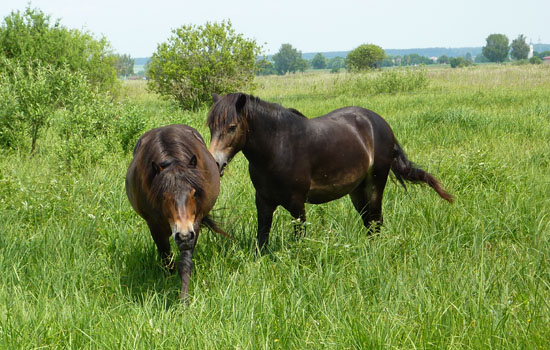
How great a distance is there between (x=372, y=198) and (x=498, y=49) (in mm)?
176300

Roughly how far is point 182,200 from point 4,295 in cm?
133

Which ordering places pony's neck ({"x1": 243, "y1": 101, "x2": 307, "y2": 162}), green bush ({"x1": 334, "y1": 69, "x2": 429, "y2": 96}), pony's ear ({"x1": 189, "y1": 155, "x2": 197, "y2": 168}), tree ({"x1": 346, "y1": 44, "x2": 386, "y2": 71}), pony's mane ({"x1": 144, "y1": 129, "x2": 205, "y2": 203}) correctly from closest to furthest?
pony's mane ({"x1": 144, "y1": 129, "x2": 205, "y2": 203}), pony's ear ({"x1": 189, "y1": 155, "x2": 197, "y2": 168}), pony's neck ({"x1": 243, "y1": 101, "x2": 307, "y2": 162}), green bush ({"x1": 334, "y1": 69, "x2": 429, "y2": 96}), tree ({"x1": 346, "y1": 44, "x2": 386, "y2": 71})

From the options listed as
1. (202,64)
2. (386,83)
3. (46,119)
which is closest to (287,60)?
(386,83)

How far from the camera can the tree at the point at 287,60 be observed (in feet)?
535

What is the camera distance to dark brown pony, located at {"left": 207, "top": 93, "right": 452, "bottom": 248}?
12.5 feet

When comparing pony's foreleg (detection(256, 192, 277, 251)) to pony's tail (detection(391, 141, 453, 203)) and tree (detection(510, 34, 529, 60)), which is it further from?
tree (detection(510, 34, 529, 60))

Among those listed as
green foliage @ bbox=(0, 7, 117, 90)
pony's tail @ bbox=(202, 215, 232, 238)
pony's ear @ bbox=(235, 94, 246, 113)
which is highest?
green foliage @ bbox=(0, 7, 117, 90)

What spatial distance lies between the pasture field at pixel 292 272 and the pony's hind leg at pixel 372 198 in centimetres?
12

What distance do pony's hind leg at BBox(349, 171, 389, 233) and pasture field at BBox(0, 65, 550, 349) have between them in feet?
0.40

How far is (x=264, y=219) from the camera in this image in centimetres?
421

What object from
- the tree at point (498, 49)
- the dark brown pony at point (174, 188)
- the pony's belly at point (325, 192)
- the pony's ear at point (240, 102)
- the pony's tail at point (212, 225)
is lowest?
the pony's tail at point (212, 225)

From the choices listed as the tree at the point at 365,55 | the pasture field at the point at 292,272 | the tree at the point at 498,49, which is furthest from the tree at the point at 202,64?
the tree at the point at 498,49

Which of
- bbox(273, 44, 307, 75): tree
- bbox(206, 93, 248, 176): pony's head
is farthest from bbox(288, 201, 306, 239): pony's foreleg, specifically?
bbox(273, 44, 307, 75): tree

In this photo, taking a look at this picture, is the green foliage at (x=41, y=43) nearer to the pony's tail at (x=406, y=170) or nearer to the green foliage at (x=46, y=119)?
the green foliage at (x=46, y=119)
